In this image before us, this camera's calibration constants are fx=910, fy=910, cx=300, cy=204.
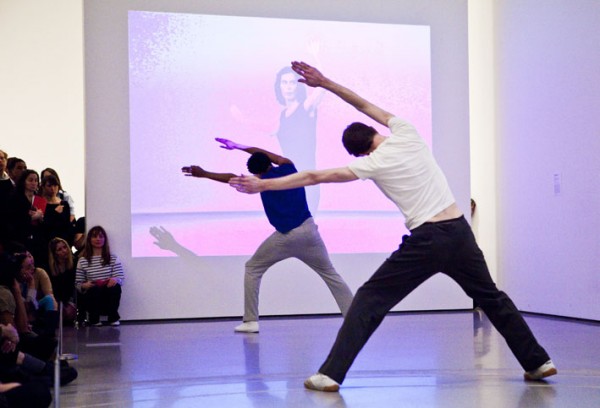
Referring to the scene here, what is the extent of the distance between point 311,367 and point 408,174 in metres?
1.49

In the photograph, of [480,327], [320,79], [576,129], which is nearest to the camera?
[320,79]

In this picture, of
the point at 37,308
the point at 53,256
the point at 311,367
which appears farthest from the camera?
the point at 53,256

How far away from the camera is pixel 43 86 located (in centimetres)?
1059

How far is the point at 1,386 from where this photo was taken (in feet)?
11.4

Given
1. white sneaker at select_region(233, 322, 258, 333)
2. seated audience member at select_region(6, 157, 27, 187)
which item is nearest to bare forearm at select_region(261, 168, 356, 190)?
white sneaker at select_region(233, 322, 258, 333)

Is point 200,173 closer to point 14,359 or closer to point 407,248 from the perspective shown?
point 407,248

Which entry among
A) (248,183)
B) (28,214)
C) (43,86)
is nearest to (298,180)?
(248,183)

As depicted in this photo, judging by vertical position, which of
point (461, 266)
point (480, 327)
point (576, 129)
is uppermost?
point (576, 129)

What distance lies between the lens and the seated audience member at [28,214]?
21.5 feet

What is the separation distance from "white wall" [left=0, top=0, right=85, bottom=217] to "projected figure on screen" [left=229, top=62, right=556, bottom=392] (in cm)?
645

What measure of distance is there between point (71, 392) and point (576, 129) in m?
5.71

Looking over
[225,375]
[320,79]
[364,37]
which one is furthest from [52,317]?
[364,37]

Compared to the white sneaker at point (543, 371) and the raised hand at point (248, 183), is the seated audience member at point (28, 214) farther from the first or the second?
the white sneaker at point (543, 371)

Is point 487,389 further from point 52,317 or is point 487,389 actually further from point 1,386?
point 52,317
